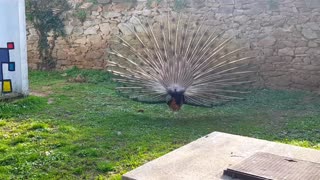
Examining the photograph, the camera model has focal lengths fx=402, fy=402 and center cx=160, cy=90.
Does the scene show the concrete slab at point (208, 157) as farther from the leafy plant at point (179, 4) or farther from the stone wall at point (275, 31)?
the leafy plant at point (179, 4)

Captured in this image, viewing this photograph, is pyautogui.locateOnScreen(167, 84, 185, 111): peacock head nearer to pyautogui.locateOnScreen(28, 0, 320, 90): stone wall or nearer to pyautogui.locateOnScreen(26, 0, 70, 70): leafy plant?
pyautogui.locateOnScreen(28, 0, 320, 90): stone wall

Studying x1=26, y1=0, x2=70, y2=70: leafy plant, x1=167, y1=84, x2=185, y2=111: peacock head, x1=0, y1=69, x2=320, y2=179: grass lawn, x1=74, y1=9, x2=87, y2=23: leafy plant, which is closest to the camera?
x1=0, y1=69, x2=320, y2=179: grass lawn

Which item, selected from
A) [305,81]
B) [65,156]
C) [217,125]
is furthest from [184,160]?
[305,81]

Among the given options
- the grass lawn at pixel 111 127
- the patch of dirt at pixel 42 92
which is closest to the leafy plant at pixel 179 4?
the grass lawn at pixel 111 127

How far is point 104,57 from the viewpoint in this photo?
30.8 ft

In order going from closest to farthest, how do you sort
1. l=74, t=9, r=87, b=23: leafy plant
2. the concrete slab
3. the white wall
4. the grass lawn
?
the concrete slab < the grass lawn < the white wall < l=74, t=9, r=87, b=23: leafy plant

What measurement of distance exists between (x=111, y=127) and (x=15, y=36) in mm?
2717

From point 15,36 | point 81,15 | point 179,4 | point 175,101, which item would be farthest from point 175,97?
point 81,15

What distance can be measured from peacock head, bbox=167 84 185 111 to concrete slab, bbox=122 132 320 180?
171 cm

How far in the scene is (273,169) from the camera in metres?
2.86

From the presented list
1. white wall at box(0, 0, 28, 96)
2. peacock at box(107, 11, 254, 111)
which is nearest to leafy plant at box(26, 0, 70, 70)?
white wall at box(0, 0, 28, 96)

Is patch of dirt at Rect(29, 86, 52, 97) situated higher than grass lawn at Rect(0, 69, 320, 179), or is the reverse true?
patch of dirt at Rect(29, 86, 52, 97)

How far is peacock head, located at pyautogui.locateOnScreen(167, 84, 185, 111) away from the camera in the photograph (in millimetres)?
5496

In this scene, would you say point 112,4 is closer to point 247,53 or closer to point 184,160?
point 247,53
